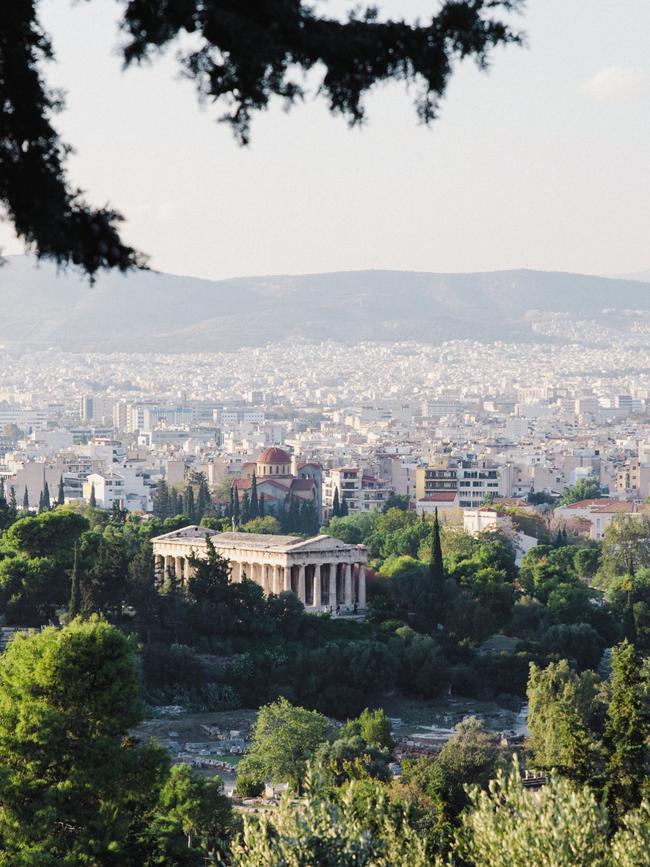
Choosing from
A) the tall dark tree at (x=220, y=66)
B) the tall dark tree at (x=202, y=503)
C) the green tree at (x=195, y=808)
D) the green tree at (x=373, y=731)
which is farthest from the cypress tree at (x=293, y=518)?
the tall dark tree at (x=220, y=66)

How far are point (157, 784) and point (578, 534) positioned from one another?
6068 cm

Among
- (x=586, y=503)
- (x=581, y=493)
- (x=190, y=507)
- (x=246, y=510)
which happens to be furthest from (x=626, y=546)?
(x=581, y=493)

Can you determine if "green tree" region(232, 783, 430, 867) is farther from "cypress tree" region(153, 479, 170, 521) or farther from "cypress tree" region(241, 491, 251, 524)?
"cypress tree" region(153, 479, 170, 521)

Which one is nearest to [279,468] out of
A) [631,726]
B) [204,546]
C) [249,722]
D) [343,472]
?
[343,472]

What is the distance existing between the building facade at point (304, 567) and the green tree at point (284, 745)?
54.3 feet

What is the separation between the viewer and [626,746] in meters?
25.7

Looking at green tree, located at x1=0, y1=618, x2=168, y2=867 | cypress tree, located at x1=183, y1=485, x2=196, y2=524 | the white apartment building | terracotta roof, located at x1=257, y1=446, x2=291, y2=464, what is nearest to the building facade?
cypress tree, located at x1=183, y1=485, x2=196, y2=524

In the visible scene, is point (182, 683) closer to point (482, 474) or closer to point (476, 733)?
point (476, 733)

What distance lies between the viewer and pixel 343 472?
99062mm

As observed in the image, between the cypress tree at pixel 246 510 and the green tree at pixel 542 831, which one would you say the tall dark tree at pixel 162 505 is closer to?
the cypress tree at pixel 246 510

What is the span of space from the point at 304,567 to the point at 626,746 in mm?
28062

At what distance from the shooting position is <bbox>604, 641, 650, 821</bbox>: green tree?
2494 centimetres

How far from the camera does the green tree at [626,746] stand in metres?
24.9

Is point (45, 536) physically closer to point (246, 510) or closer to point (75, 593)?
point (75, 593)
